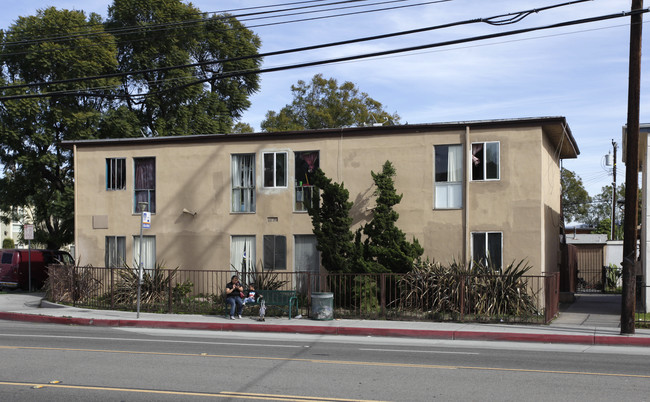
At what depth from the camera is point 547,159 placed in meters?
23.8

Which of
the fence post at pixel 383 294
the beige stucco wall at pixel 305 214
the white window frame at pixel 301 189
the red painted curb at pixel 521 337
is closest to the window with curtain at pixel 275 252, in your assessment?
the beige stucco wall at pixel 305 214

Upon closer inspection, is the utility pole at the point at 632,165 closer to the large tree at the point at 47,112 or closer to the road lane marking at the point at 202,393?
the road lane marking at the point at 202,393

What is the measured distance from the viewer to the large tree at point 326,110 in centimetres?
5112

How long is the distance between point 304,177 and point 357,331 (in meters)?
8.12

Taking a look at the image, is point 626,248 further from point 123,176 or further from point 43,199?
point 43,199

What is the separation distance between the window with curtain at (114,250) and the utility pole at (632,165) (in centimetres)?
1784

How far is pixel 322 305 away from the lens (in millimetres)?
19125

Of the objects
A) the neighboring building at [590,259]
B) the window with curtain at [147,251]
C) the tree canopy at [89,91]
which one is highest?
the tree canopy at [89,91]

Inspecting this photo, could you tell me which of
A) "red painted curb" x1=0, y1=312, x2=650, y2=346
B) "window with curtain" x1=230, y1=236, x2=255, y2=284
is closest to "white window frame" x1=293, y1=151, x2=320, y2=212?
"window with curtain" x1=230, y1=236, x2=255, y2=284

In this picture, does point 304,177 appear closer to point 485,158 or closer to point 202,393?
point 485,158

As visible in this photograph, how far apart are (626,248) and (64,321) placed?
15.4 metres

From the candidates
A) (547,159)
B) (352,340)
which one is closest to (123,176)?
(352,340)

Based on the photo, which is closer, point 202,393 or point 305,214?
point 202,393

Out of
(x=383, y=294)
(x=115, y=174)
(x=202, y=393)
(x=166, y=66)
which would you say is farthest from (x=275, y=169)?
(x=166, y=66)
